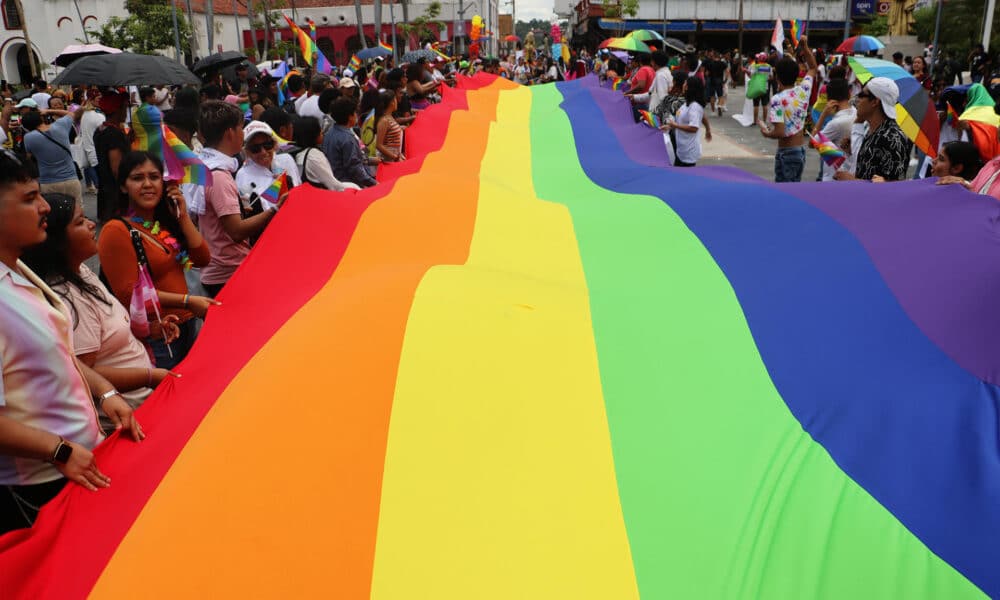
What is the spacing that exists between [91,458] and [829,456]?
229 centimetres

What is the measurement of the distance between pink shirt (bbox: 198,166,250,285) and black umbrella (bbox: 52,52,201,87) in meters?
4.17

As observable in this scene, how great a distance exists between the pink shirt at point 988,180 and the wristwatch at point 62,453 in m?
4.29

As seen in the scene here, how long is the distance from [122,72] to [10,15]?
140ft

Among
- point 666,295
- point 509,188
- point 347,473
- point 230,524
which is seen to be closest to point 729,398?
point 666,295

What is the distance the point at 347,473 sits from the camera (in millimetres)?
2123

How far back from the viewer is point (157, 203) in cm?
352

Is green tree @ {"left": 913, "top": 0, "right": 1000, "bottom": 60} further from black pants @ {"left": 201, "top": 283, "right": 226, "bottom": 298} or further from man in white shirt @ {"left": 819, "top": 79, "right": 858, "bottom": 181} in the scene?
black pants @ {"left": 201, "top": 283, "right": 226, "bottom": 298}

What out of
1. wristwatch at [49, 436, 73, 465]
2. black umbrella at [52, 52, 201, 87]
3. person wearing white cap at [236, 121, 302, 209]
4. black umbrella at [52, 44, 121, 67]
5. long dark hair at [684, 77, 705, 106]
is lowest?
wristwatch at [49, 436, 73, 465]

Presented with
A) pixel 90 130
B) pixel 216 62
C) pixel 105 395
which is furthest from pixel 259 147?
pixel 216 62

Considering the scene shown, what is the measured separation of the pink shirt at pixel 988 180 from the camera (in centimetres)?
407

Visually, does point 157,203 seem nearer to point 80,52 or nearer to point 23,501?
point 23,501

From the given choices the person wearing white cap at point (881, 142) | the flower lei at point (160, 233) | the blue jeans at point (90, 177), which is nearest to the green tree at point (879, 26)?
the blue jeans at point (90, 177)

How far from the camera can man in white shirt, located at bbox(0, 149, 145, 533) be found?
2.11 meters

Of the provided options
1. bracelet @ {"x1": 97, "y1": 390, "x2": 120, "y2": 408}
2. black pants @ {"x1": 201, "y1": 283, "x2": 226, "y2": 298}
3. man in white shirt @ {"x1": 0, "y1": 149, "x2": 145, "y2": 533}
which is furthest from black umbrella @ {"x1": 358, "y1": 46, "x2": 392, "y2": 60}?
man in white shirt @ {"x1": 0, "y1": 149, "x2": 145, "y2": 533}
